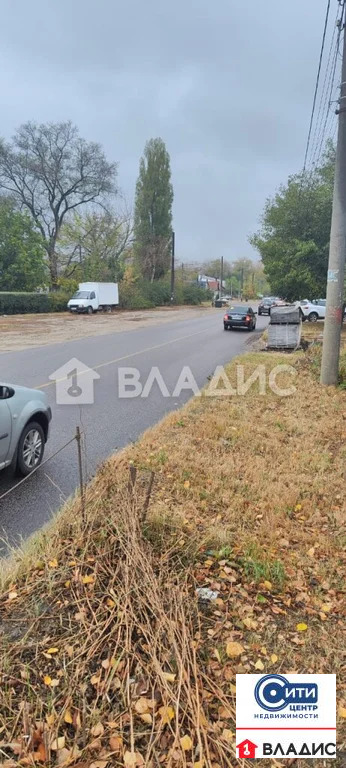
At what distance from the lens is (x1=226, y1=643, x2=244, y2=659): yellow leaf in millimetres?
2469

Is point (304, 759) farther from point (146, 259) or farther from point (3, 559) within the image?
point (146, 259)

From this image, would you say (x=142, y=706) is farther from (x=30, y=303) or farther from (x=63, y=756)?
(x=30, y=303)

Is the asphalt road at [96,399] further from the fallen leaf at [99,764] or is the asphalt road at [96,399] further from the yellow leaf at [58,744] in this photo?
the fallen leaf at [99,764]

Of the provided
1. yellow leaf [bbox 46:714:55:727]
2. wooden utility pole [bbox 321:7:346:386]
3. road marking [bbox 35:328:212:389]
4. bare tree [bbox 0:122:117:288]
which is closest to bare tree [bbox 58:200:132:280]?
bare tree [bbox 0:122:117:288]

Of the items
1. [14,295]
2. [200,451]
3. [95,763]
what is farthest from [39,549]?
[14,295]

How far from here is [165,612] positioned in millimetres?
2615

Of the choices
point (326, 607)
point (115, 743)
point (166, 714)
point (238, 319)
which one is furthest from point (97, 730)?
point (238, 319)

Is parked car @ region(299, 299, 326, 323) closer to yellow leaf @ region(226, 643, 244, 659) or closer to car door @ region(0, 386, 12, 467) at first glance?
car door @ region(0, 386, 12, 467)

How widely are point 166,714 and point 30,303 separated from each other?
33390 mm

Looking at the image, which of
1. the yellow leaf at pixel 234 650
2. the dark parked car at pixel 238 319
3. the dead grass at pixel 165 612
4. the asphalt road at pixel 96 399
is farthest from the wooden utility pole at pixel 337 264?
the dark parked car at pixel 238 319

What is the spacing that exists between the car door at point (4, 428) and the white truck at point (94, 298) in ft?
101

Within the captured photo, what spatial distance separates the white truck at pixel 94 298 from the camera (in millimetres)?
34000

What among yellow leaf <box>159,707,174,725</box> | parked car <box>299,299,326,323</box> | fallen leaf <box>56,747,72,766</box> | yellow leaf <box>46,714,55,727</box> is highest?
parked car <box>299,299,326,323</box>

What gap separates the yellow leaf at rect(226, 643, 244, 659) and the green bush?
103 feet
